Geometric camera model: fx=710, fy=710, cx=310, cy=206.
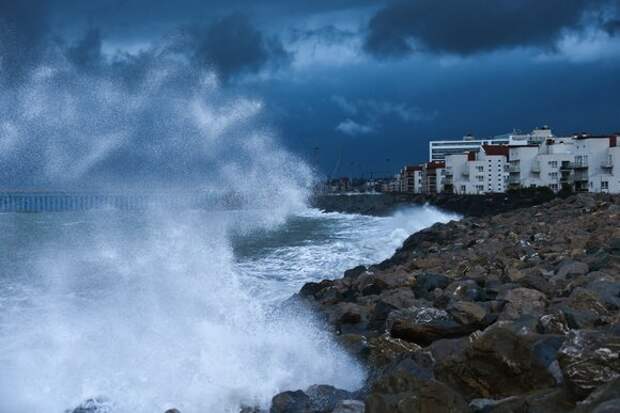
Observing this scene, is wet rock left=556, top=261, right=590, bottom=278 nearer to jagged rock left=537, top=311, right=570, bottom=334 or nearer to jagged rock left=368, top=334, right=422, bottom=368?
jagged rock left=368, top=334, right=422, bottom=368

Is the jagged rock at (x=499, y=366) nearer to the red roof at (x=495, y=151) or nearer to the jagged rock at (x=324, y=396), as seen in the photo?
the jagged rock at (x=324, y=396)

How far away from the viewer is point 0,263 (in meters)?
15.1

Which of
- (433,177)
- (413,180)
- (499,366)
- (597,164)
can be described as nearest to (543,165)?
(597,164)

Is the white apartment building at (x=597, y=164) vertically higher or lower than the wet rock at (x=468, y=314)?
higher

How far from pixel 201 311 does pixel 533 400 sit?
5.00 m

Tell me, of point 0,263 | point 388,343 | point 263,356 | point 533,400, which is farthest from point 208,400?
point 0,263

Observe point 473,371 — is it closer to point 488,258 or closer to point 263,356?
point 263,356

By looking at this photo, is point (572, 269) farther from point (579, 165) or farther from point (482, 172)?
point (482, 172)

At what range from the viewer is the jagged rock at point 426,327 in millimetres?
6094

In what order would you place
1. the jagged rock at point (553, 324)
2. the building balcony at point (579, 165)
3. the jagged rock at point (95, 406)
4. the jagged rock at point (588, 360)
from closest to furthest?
the jagged rock at point (588, 360)
the jagged rock at point (553, 324)
the jagged rock at point (95, 406)
the building balcony at point (579, 165)

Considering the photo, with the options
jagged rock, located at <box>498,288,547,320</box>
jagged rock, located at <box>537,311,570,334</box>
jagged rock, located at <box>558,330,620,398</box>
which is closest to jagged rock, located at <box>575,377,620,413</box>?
jagged rock, located at <box>558,330,620,398</box>

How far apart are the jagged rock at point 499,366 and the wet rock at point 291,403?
0.95m

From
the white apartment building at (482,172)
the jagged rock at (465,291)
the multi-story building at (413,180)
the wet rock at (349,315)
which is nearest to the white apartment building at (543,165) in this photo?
the white apartment building at (482,172)

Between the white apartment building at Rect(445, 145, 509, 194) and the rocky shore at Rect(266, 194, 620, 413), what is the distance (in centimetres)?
5462
